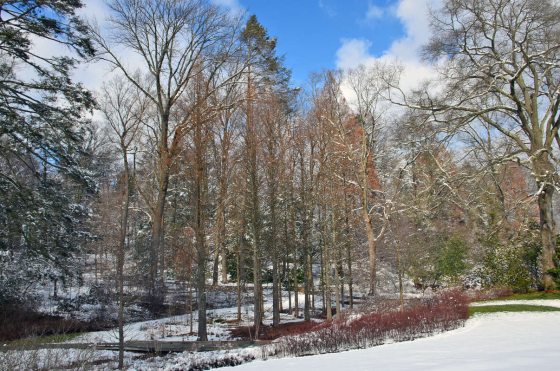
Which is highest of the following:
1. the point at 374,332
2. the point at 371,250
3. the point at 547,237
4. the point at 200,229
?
the point at 200,229

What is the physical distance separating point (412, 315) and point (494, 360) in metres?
6.49

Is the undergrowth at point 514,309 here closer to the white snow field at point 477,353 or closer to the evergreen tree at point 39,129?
the white snow field at point 477,353

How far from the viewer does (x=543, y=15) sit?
50.8 feet

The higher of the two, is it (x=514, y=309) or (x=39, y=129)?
(x=39, y=129)

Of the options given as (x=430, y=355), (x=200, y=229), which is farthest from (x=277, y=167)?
(x=430, y=355)

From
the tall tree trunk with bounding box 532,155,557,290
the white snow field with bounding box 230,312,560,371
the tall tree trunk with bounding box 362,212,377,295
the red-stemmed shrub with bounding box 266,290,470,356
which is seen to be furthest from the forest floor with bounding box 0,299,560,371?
the tall tree trunk with bounding box 362,212,377,295

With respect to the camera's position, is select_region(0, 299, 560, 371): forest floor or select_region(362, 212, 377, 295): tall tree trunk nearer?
select_region(0, 299, 560, 371): forest floor

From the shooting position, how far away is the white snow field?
577 centimetres

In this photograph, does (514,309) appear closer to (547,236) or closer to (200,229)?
(547,236)

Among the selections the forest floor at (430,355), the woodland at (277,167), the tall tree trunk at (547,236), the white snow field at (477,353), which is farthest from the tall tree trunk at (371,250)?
the white snow field at (477,353)

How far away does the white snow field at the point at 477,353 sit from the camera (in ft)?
18.9

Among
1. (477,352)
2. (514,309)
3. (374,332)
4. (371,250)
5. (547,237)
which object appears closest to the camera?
(477,352)

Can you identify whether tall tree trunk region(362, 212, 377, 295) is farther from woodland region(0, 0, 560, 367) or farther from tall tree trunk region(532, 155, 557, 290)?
tall tree trunk region(532, 155, 557, 290)

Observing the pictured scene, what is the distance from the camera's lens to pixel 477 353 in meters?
7.00
